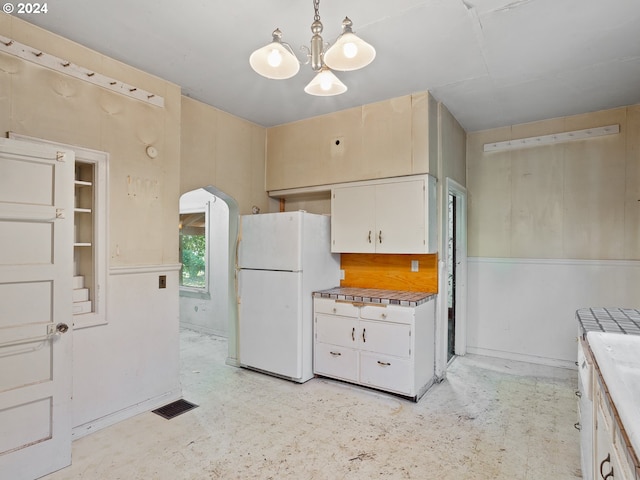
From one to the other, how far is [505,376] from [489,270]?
4.19 ft

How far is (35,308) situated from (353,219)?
8.88ft

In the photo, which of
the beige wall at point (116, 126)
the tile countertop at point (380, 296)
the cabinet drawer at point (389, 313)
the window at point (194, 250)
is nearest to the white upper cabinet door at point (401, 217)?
the tile countertop at point (380, 296)

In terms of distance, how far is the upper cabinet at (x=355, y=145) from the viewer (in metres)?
3.46

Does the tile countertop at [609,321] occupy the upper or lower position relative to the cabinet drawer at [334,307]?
upper

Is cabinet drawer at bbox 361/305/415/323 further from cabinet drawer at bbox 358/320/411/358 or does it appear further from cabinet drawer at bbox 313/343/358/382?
cabinet drawer at bbox 313/343/358/382

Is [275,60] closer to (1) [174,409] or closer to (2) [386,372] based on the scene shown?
(2) [386,372]

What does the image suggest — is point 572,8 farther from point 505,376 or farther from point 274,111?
point 505,376

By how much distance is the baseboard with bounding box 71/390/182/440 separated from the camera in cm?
257

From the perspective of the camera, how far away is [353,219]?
12.5 ft

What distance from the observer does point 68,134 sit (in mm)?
2545

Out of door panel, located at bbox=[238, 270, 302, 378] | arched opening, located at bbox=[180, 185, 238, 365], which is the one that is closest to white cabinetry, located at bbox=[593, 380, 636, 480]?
door panel, located at bbox=[238, 270, 302, 378]

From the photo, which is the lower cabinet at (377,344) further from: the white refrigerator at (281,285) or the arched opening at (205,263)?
the arched opening at (205,263)

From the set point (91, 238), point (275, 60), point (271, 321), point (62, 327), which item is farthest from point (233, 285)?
point (275, 60)

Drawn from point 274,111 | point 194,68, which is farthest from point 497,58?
point 194,68
